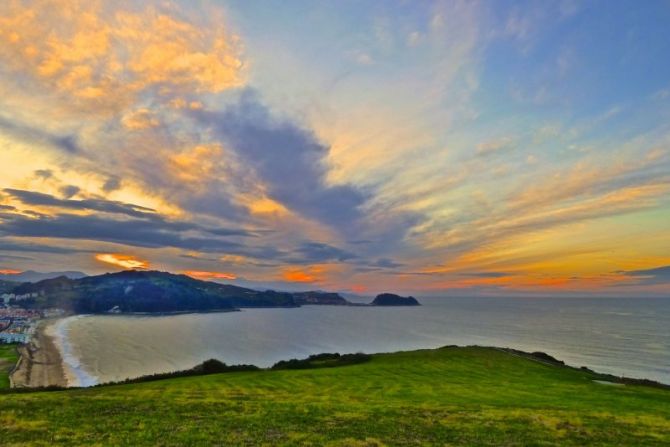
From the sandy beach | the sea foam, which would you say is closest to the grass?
the sandy beach

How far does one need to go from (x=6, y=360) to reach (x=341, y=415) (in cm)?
12720

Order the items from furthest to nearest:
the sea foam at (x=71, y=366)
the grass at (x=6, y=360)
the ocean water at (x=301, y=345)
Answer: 1. the ocean water at (x=301, y=345)
2. the sea foam at (x=71, y=366)
3. the grass at (x=6, y=360)

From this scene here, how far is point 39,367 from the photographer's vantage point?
10181cm

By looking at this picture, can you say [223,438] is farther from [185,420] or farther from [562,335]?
[562,335]

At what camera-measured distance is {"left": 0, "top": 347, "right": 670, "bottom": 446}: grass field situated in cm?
1967

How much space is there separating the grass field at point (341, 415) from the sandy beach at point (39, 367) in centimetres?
6710

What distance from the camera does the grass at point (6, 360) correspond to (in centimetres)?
8221

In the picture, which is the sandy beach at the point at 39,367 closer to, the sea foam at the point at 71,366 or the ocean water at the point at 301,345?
the sea foam at the point at 71,366

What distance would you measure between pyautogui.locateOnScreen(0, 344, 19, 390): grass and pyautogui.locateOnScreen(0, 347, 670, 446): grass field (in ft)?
235

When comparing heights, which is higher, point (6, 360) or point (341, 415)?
point (341, 415)

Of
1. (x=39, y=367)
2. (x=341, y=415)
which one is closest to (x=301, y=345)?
(x=39, y=367)

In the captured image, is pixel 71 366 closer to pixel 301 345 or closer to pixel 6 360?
pixel 6 360

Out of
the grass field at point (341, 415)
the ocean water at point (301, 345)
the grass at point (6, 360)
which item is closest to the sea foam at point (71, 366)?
the ocean water at point (301, 345)

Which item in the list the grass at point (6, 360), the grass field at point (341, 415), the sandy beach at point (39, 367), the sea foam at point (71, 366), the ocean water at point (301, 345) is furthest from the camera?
the ocean water at point (301, 345)
